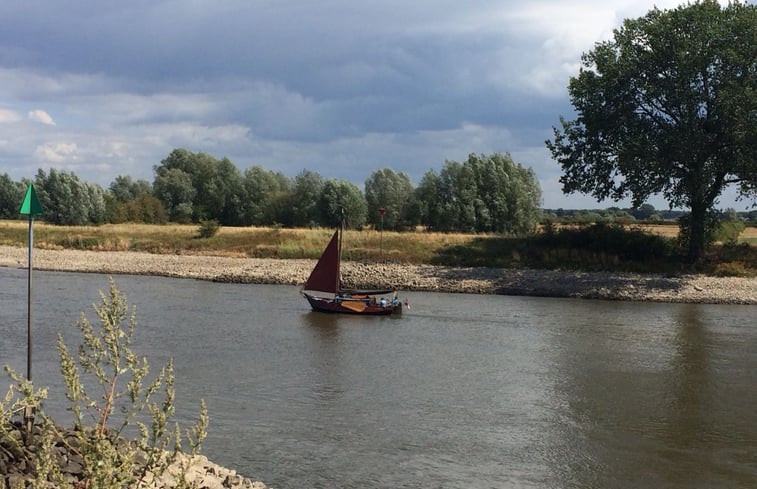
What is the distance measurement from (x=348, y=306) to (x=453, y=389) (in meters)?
17.8

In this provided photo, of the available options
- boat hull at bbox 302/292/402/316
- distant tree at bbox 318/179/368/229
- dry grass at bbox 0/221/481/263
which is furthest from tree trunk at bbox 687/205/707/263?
distant tree at bbox 318/179/368/229

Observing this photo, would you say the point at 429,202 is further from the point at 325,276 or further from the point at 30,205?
the point at 30,205

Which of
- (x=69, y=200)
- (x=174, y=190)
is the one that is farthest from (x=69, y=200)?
(x=174, y=190)

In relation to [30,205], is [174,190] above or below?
above

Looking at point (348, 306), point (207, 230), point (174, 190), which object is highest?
point (174, 190)

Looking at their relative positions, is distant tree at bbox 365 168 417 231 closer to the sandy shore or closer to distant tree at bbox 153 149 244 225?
distant tree at bbox 153 149 244 225

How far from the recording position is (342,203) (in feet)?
292

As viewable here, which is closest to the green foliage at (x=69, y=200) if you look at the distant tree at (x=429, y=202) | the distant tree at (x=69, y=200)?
the distant tree at (x=69, y=200)

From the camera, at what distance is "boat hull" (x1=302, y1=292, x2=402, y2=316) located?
39094 mm

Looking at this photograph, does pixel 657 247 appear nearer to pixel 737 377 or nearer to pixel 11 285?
pixel 737 377

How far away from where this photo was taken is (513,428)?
18000mm

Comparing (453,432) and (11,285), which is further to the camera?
(11,285)

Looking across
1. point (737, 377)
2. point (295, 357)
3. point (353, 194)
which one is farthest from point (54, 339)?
point (353, 194)

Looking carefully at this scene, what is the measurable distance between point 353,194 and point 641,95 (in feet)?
147
